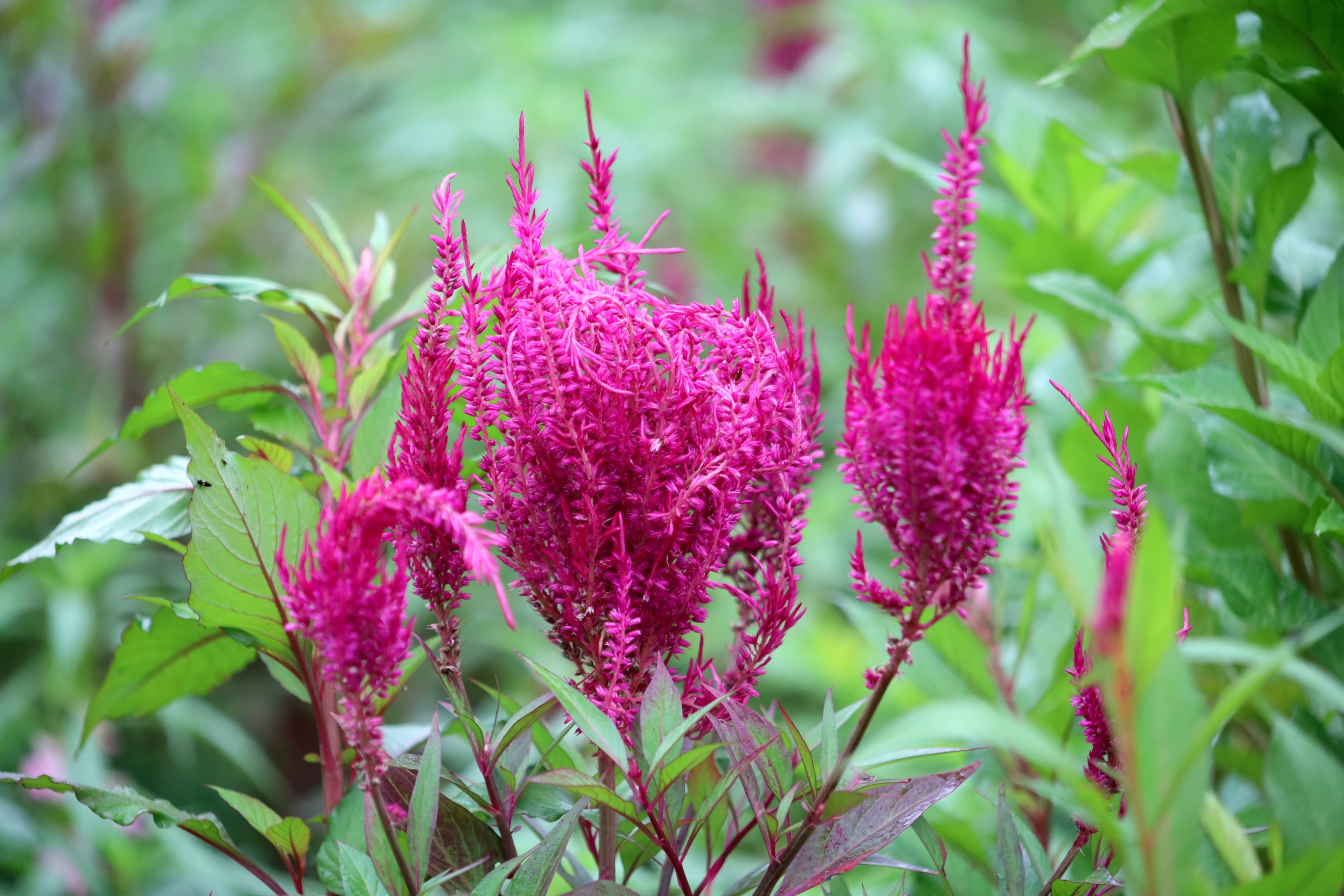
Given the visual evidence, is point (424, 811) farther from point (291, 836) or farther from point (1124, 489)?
point (1124, 489)

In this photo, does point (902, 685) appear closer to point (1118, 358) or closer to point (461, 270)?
point (1118, 358)

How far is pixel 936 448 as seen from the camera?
37 cm

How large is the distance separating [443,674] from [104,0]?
1.69 metres

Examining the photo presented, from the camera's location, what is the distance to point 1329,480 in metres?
0.58

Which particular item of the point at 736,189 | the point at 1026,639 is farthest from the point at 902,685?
the point at 736,189

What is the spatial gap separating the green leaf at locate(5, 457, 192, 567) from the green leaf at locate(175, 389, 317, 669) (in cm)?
7

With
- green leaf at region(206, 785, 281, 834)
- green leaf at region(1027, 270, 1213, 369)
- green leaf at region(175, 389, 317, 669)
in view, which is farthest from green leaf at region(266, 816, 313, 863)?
green leaf at region(1027, 270, 1213, 369)

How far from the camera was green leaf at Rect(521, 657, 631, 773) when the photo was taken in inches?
15.3

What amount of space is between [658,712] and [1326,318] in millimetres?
532

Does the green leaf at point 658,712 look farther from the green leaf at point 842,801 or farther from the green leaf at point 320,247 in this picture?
the green leaf at point 320,247

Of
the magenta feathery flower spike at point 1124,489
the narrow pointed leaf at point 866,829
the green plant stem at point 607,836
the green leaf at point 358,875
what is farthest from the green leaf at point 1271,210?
the green leaf at point 358,875

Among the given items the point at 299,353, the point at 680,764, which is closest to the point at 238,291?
the point at 299,353

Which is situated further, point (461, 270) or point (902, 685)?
point (902, 685)

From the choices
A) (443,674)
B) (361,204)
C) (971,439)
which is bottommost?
(443,674)
